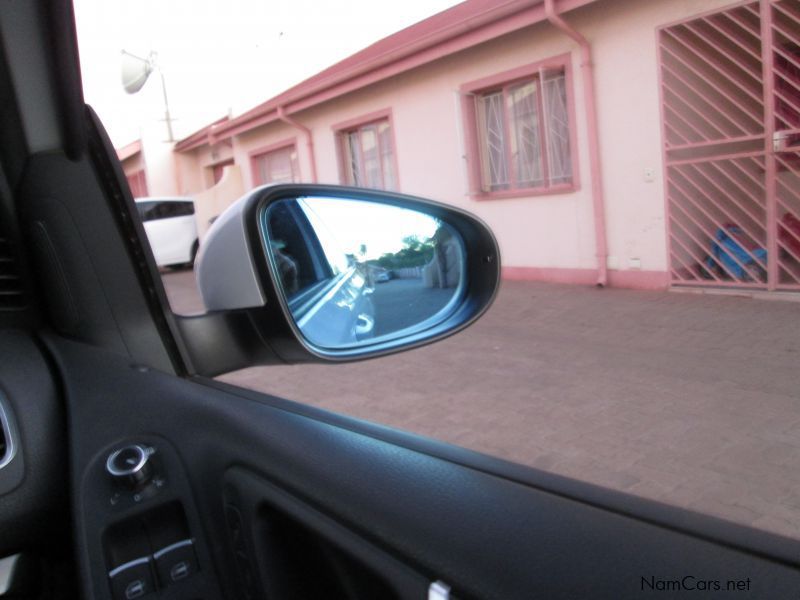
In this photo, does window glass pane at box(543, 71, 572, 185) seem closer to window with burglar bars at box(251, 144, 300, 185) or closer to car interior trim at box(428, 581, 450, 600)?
window with burglar bars at box(251, 144, 300, 185)

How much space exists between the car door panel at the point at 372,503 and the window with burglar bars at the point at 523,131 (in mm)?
7588

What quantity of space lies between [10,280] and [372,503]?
1.08 metres

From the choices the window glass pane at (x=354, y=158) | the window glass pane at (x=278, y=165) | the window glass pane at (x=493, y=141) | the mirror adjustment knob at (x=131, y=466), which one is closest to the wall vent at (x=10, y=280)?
the mirror adjustment knob at (x=131, y=466)

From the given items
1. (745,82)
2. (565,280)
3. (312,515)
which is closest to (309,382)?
(565,280)

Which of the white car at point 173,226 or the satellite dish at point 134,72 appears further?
the white car at point 173,226

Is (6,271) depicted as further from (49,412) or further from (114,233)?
(49,412)

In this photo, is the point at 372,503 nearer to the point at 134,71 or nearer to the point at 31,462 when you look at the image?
the point at 31,462

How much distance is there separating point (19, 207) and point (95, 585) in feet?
2.84

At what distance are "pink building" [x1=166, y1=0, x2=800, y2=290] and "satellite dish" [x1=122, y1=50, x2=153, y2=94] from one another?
554cm

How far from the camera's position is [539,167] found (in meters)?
9.15

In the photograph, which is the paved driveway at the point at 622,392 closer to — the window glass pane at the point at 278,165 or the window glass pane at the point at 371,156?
the window glass pane at the point at 371,156

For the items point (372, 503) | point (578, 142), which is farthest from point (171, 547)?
point (578, 142)

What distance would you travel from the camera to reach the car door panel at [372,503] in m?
0.95

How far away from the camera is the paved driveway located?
3.53 metres
